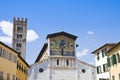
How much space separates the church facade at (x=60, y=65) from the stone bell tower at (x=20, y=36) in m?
35.0

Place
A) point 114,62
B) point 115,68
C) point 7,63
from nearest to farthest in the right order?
point 7,63 → point 115,68 → point 114,62

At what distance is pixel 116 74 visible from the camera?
113ft

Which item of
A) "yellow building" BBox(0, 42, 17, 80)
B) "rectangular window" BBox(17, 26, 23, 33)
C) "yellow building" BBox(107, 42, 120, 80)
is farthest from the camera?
"rectangular window" BBox(17, 26, 23, 33)

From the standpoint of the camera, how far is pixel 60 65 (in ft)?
212

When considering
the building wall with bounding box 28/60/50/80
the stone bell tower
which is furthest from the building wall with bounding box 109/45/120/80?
the stone bell tower

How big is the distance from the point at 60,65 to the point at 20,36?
43.2 m

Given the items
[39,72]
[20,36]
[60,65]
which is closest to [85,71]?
[60,65]

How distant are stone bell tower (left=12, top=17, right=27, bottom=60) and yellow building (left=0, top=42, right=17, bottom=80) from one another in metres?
62.4

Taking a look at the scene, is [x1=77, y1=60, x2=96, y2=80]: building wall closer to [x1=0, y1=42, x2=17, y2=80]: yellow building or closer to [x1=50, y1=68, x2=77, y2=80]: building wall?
[x1=50, y1=68, x2=77, y2=80]: building wall

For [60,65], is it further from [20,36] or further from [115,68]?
[20,36]

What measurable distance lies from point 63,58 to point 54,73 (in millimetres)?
4632

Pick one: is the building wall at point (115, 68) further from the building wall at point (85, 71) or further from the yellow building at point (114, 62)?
the building wall at point (85, 71)

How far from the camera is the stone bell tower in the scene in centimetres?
10062

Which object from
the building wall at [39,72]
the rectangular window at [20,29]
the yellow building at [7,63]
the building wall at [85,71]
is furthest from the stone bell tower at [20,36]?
the yellow building at [7,63]
